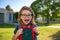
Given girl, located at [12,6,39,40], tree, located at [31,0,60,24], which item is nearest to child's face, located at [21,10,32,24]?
girl, located at [12,6,39,40]

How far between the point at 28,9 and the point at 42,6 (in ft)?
34.1

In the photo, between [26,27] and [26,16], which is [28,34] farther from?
[26,16]

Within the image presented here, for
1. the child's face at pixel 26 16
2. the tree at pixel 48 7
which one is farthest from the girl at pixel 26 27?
the tree at pixel 48 7

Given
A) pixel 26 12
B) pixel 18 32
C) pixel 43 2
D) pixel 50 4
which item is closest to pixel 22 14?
pixel 26 12

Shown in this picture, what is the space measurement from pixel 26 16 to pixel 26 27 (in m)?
0.15

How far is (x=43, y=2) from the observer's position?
12.4 meters

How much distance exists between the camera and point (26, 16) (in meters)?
A: 2.25

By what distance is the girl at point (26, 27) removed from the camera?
7.19 ft

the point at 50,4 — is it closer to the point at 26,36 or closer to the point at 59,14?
the point at 59,14

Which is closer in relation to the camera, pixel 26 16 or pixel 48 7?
pixel 26 16

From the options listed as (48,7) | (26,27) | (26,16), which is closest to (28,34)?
(26,27)

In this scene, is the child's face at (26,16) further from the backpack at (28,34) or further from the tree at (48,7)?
the tree at (48,7)

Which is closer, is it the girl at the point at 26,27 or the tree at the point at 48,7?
the girl at the point at 26,27

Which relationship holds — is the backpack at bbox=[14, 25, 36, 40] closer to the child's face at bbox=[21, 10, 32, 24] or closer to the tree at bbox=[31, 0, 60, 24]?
the child's face at bbox=[21, 10, 32, 24]
